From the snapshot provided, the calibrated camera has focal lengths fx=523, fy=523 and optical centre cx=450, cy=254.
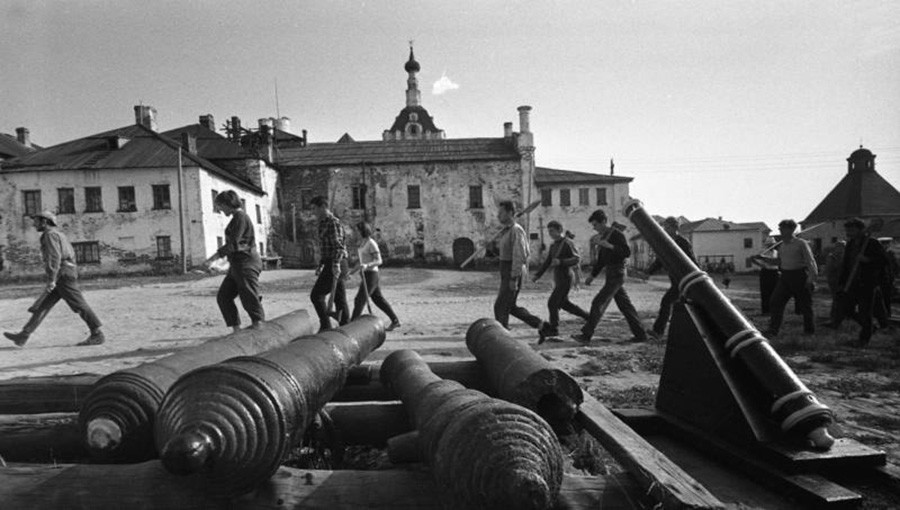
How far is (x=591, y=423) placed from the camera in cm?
266

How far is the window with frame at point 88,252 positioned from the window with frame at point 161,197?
3915 millimetres

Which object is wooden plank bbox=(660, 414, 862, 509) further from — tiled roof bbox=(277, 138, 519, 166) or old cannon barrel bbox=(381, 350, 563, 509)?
tiled roof bbox=(277, 138, 519, 166)

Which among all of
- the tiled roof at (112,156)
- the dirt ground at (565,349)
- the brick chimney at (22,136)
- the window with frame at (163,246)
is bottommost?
the dirt ground at (565,349)

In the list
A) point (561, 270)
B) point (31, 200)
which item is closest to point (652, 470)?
point (561, 270)

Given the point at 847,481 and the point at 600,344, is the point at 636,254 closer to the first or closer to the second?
the point at 600,344

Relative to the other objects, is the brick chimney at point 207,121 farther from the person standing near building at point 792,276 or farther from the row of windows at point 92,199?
the person standing near building at point 792,276

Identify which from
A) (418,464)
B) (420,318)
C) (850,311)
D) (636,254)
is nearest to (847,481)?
(418,464)

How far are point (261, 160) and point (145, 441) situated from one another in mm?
36042

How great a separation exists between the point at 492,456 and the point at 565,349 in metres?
5.22

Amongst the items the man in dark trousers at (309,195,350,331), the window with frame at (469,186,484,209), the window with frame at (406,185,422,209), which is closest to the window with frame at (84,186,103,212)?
the window with frame at (406,185,422,209)

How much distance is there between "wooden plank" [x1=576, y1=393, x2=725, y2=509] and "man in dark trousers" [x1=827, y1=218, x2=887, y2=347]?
19.3ft

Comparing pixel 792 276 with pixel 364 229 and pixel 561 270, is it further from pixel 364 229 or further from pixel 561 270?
pixel 364 229

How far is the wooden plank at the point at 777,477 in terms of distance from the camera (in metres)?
2.07

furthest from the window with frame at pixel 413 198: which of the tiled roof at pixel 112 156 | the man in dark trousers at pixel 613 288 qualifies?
the man in dark trousers at pixel 613 288
